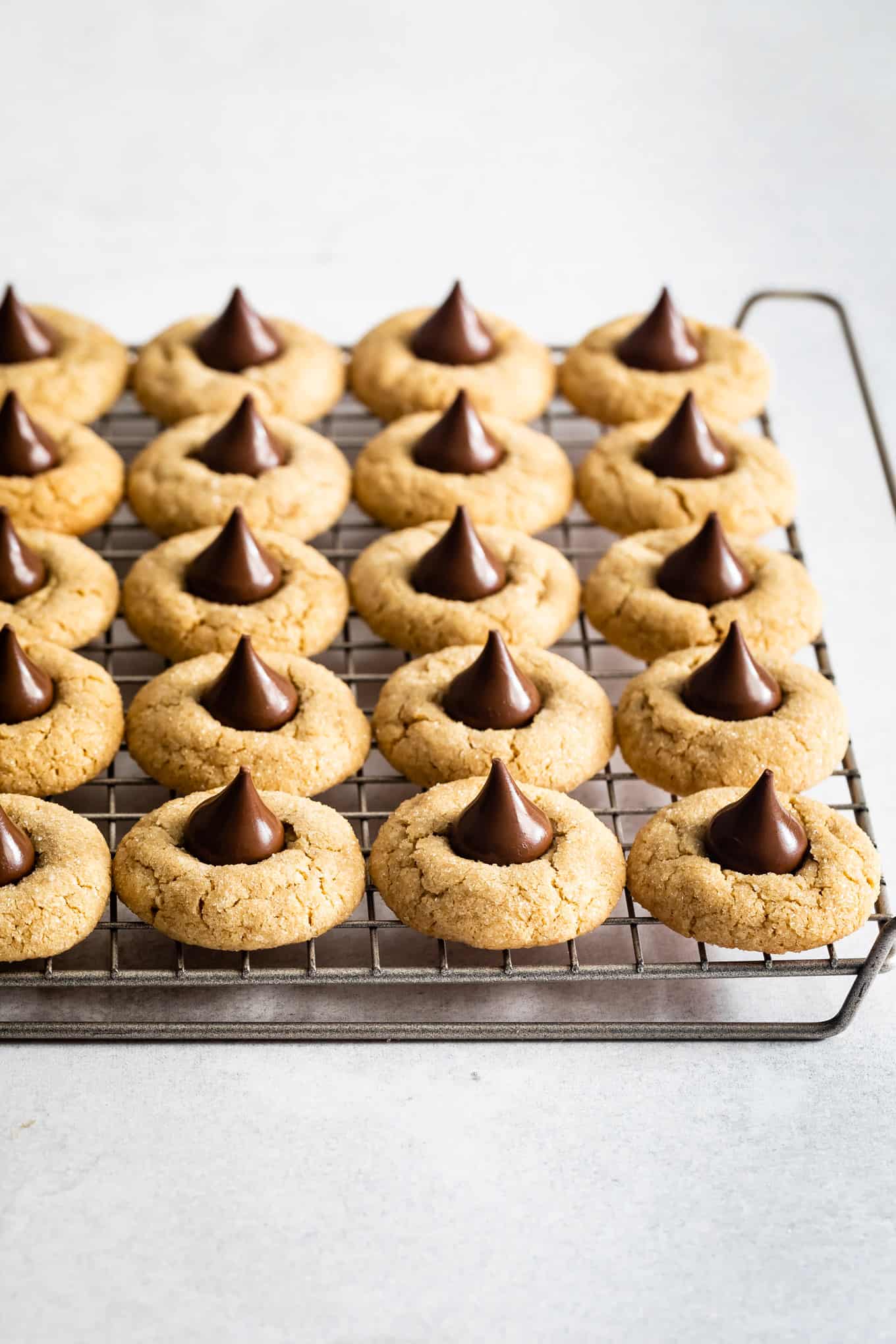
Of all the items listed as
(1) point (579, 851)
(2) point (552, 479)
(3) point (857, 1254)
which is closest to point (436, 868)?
(1) point (579, 851)

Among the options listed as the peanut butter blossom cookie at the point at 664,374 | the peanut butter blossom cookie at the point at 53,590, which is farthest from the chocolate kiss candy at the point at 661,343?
the peanut butter blossom cookie at the point at 53,590

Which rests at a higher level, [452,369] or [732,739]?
[452,369]

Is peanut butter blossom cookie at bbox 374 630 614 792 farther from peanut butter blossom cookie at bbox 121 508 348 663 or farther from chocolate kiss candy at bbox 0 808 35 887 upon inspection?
chocolate kiss candy at bbox 0 808 35 887

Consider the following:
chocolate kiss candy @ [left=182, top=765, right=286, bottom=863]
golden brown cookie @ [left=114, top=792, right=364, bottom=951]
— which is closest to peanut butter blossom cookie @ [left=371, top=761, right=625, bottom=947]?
golden brown cookie @ [left=114, top=792, right=364, bottom=951]

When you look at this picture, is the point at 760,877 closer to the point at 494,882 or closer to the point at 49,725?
the point at 494,882

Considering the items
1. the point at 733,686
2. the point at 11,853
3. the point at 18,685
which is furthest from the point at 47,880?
the point at 733,686

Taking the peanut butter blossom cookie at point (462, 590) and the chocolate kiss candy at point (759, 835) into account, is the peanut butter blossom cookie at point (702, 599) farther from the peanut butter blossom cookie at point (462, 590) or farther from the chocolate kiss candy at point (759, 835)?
the chocolate kiss candy at point (759, 835)

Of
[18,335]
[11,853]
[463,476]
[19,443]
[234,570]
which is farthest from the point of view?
[18,335]
